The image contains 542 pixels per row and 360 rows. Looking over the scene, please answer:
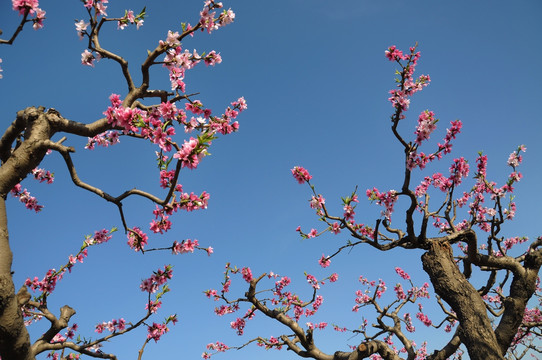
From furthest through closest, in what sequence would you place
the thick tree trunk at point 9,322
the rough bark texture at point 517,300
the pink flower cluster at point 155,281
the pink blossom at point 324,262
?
the pink blossom at point 324,262, the pink flower cluster at point 155,281, the rough bark texture at point 517,300, the thick tree trunk at point 9,322

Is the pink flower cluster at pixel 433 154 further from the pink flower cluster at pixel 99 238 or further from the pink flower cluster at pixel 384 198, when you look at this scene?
the pink flower cluster at pixel 99 238

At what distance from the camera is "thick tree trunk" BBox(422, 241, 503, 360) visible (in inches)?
195

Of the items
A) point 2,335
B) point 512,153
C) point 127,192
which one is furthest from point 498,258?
point 2,335

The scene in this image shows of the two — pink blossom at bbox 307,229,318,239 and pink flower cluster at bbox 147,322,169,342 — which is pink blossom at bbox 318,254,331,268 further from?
pink flower cluster at bbox 147,322,169,342

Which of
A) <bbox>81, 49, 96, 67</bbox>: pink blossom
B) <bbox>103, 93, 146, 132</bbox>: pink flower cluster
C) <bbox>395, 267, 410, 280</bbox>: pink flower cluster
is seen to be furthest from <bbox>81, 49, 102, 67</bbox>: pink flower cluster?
<bbox>395, 267, 410, 280</bbox>: pink flower cluster

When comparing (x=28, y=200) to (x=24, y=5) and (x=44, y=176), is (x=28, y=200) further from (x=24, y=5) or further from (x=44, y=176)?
(x=24, y=5)

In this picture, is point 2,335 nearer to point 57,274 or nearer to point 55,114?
point 55,114

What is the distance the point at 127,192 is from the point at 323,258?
564 cm

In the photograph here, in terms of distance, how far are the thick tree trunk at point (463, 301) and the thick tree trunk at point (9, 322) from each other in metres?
6.05

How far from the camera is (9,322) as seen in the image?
3.15m

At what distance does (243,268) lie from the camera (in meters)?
8.95

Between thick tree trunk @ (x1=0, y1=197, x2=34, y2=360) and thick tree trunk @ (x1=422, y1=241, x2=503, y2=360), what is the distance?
19.8 feet

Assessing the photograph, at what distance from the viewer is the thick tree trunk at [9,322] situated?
313 centimetres

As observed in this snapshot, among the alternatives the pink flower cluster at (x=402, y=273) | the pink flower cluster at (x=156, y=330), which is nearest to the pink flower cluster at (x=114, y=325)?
the pink flower cluster at (x=156, y=330)
